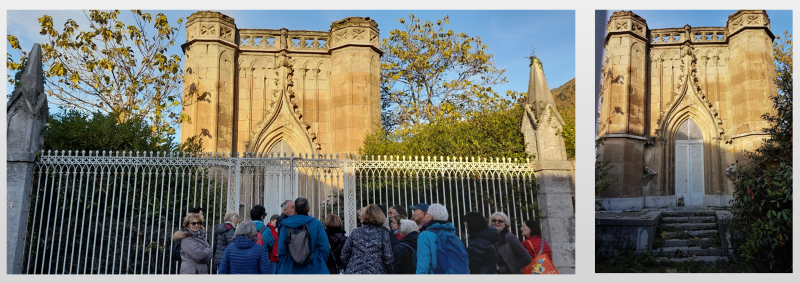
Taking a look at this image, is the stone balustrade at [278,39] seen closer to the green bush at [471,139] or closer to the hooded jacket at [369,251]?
the green bush at [471,139]

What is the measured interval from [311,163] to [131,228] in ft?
7.72

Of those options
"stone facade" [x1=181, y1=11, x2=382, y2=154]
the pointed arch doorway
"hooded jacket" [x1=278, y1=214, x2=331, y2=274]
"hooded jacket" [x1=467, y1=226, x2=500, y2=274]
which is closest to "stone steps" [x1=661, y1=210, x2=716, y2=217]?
the pointed arch doorway

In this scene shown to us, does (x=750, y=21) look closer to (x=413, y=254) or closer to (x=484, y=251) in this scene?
(x=484, y=251)

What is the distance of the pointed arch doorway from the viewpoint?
1241cm

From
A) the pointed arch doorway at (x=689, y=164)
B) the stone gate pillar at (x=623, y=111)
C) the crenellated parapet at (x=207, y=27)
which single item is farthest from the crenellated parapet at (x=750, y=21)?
the crenellated parapet at (x=207, y=27)

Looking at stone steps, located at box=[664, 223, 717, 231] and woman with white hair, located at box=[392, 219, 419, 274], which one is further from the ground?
woman with white hair, located at box=[392, 219, 419, 274]

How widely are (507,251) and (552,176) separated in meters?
2.11

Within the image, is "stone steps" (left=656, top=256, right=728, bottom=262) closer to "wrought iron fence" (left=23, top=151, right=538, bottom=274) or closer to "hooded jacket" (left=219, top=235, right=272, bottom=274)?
"wrought iron fence" (left=23, top=151, right=538, bottom=274)

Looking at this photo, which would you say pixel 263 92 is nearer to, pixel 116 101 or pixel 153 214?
pixel 116 101

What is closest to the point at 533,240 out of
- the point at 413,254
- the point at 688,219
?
the point at 413,254

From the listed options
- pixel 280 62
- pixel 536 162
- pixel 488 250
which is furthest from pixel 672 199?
pixel 280 62

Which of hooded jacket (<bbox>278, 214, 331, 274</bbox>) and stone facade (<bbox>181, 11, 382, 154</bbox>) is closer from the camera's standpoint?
hooded jacket (<bbox>278, 214, 331, 274</bbox>)

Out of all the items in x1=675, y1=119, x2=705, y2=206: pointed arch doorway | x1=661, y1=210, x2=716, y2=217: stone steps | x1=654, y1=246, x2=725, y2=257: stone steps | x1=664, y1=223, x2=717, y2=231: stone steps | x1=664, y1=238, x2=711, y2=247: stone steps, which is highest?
x1=675, y1=119, x2=705, y2=206: pointed arch doorway

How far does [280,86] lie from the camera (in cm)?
1317
